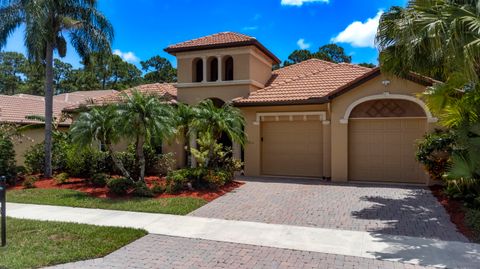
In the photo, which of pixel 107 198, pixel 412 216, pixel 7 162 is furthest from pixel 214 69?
pixel 412 216

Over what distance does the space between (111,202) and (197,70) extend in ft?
→ 31.0

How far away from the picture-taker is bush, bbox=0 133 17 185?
14.2 meters

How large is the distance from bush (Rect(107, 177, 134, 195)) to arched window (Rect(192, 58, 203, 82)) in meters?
7.49

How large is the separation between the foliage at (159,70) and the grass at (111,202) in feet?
137

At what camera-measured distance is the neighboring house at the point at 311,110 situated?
547 inches

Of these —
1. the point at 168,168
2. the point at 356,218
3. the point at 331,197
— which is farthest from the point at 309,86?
the point at 356,218

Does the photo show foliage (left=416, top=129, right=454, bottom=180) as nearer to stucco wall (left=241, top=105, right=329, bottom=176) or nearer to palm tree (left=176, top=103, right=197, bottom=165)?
stucco wall (left=241, top=105, right=329, bottom=176)

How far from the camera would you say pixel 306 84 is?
54.4 feet

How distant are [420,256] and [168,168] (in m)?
12.1

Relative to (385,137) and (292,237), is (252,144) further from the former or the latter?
(292,237)

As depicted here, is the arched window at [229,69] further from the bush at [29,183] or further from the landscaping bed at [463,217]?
the landscaping bed at [463,217]

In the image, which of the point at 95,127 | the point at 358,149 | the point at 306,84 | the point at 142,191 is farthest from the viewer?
the point at 306,84

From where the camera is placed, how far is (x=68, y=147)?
1588 cm

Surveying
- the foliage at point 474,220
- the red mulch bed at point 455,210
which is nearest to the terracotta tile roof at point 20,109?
the red mulch bed at point 455,210
